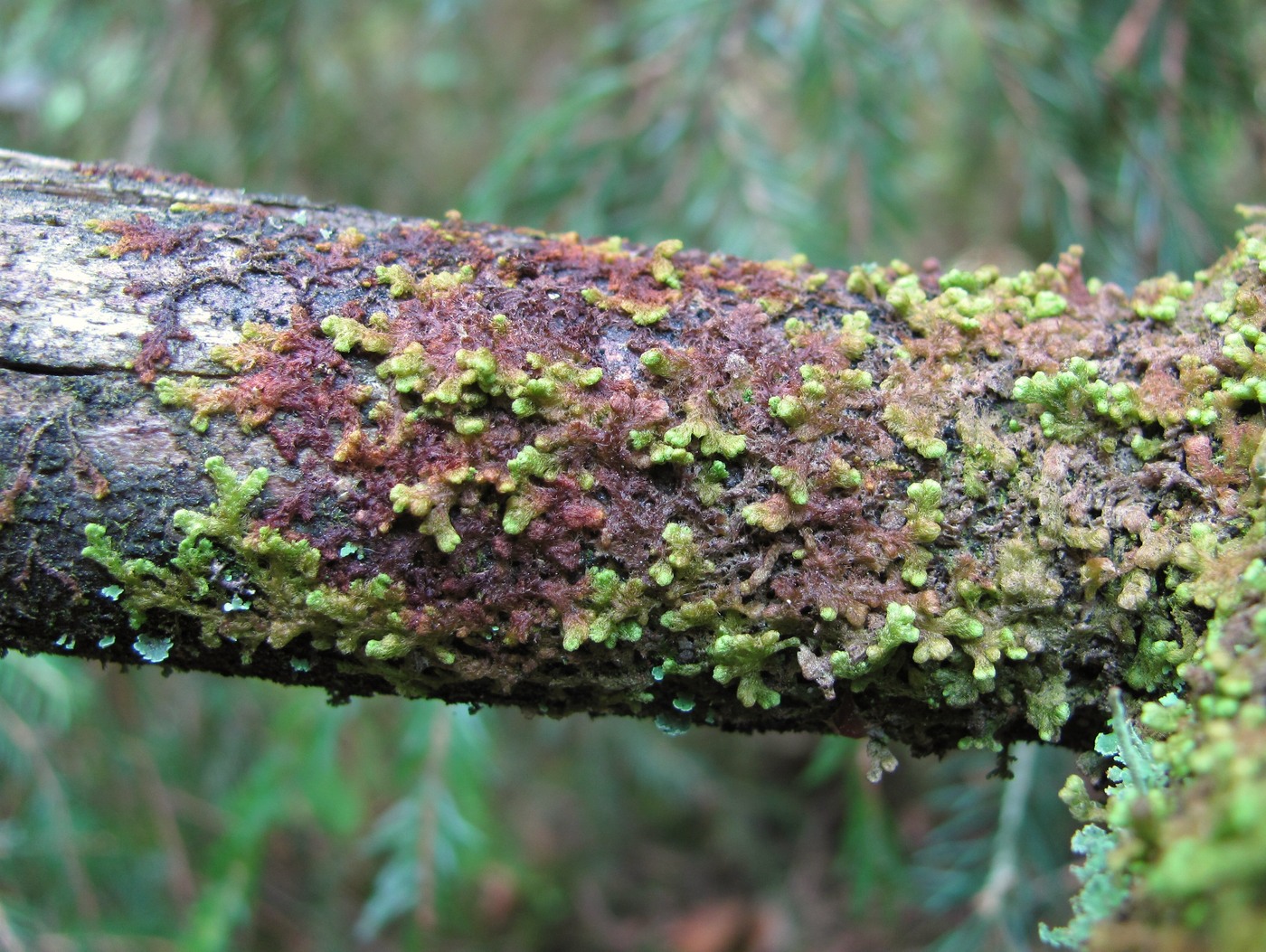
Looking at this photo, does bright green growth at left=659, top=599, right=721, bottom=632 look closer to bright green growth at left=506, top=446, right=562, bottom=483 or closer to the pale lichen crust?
the pale lichen crust

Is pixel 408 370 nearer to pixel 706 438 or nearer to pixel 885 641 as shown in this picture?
pixel 706 438

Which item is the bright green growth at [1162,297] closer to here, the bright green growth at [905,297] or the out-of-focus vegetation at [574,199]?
the bright green growth at [905,297]

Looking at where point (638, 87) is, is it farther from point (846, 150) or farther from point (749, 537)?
point (749, 537)

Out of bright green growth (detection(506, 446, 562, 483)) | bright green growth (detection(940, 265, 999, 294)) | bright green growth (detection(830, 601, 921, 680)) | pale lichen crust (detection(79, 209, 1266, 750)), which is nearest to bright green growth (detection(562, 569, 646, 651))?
pale lichen crust (detection(79, 209, 1266, 750))

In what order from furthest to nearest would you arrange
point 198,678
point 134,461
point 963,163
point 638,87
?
1. point 963,163
2. point 198,678
3. point 638,87
4. point 134,461

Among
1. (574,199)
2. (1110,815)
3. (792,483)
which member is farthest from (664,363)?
(574,199)

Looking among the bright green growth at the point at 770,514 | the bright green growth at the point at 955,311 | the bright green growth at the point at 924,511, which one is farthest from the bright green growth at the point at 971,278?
the bright green growth at the point at 770,514

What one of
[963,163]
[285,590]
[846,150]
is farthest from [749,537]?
[963,163]
